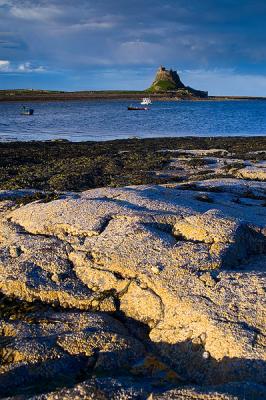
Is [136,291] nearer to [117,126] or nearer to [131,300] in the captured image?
[131,300]

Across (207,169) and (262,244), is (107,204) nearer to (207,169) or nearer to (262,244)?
(262,244)

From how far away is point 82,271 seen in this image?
7.75 m

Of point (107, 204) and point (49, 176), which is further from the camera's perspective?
point (49, 176)

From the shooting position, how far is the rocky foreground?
5305mm

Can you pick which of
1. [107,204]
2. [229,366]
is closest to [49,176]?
[107,204]

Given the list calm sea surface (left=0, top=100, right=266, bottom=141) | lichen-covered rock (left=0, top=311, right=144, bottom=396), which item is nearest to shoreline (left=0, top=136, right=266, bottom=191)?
lichen-covered rock (left=0, top=311, right=144, bottom=396)

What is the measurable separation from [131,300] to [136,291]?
0.15 m

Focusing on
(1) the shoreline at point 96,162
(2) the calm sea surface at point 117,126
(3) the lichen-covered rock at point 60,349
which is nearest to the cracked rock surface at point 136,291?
(3) the lichen-covered rock at point 60,349

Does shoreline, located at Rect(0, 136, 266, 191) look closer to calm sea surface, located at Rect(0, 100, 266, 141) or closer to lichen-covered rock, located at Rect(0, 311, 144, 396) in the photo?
lichen-covered rock, located at Rect(0, 311, 144, 396)

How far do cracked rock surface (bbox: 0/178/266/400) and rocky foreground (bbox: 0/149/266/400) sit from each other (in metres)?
0.02

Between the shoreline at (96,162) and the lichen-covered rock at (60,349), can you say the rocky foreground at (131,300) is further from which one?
the shoreline at (96,162)

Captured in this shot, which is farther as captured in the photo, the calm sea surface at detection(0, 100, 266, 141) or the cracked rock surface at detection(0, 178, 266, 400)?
the calm sea surface at detection(0, 100, 266, 141)

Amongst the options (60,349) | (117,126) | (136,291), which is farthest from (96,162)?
(117,126)

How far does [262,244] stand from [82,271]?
3490 millimetres
